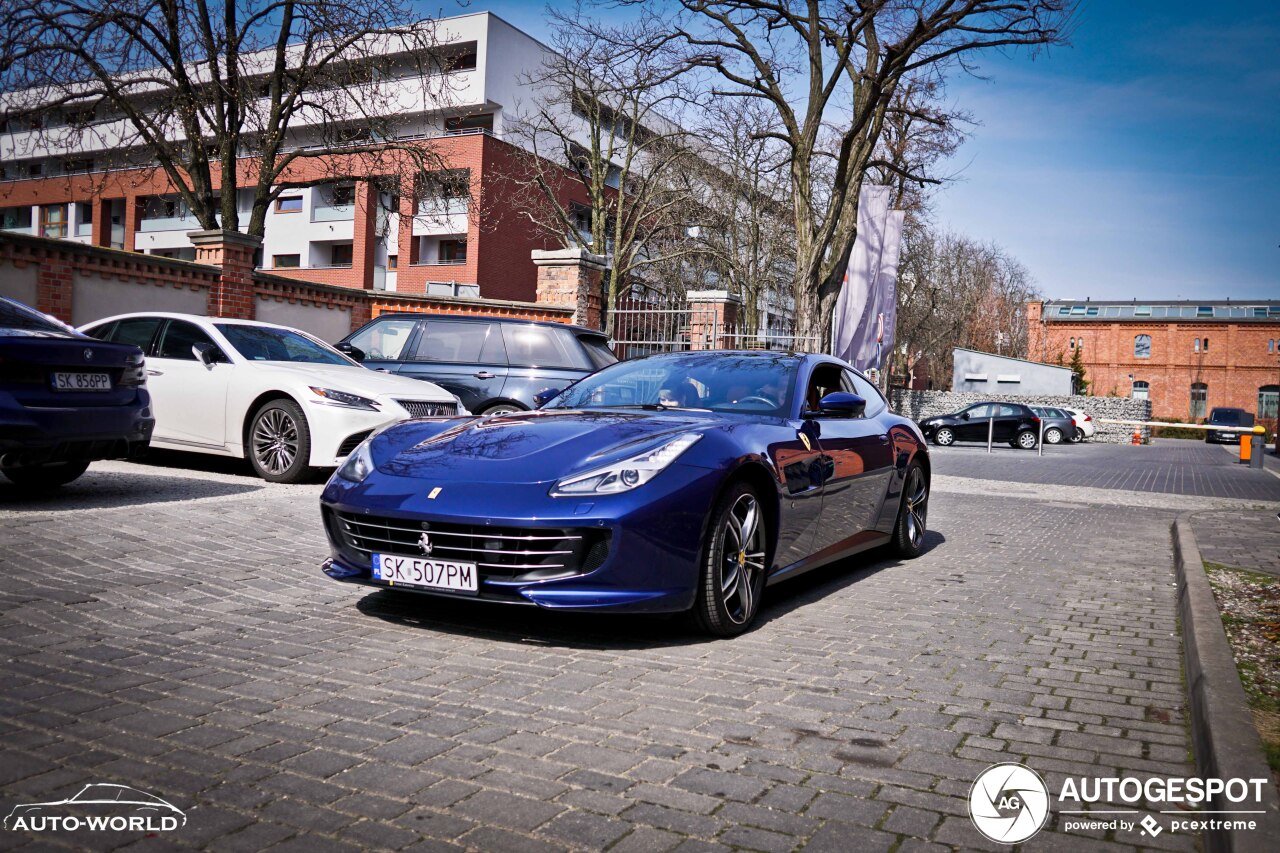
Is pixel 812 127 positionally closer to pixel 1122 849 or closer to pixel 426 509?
pixel 426 509

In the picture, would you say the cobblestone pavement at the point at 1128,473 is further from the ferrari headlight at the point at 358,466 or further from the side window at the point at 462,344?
the ferrari headlight at the point at 358,466

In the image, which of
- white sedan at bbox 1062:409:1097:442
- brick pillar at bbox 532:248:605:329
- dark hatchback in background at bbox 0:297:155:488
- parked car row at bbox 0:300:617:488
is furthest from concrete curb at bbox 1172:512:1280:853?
white sedan at bbox 1062:409:1097:442

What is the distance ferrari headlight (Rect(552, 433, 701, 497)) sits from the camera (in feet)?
13.5

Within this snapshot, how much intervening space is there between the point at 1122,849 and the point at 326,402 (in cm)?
767

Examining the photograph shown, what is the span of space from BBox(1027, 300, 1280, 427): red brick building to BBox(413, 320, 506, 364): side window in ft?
219

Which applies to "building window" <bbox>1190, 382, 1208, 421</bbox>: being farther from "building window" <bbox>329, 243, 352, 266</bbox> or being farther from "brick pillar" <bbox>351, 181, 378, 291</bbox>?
"building window" <bbox>329, 243, 352, 266</bbox>

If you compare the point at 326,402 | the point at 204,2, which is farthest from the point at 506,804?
the point at 204,2

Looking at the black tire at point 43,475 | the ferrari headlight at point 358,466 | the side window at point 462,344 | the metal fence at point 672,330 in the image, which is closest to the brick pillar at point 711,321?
the metal fence at point 672,330

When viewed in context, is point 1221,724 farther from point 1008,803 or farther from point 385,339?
point 385,339

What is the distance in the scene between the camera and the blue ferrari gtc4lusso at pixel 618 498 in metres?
4.05

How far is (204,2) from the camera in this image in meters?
21.2

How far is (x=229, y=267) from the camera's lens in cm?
1543

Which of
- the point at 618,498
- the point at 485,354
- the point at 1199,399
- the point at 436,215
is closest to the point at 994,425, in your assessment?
the point at 436,215

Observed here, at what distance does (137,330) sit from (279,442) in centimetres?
208
